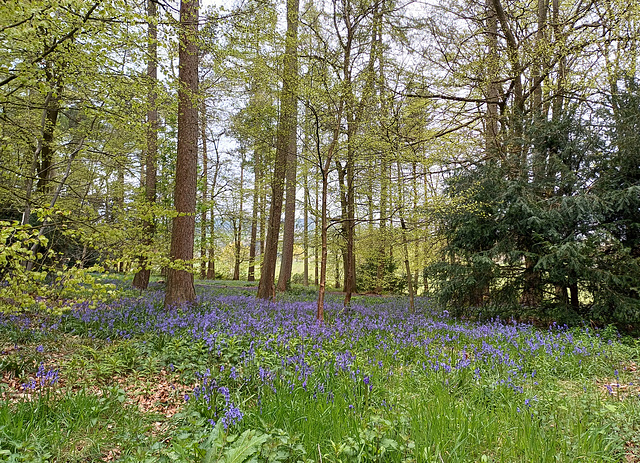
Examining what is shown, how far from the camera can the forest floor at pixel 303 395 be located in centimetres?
222

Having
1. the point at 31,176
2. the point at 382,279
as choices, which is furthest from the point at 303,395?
the point at 382,279

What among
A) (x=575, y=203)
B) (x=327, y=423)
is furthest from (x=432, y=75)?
(x=327, y=423)

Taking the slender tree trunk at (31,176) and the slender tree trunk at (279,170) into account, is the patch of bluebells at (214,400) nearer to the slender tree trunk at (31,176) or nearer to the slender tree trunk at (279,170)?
the slender tree trunk at (31,176)

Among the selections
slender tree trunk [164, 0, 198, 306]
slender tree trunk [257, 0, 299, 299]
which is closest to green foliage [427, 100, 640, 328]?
slender tree trunk [257, 0, 299, 299]

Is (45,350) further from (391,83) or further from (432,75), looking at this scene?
(432,75)

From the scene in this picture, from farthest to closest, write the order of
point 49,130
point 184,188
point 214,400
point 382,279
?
1. point 382,279
2. point 184,188
3. point 49,130
4. point 214,400

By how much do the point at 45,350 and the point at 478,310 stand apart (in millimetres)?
8267

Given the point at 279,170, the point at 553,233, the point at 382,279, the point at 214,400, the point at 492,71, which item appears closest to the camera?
the point at 214,400

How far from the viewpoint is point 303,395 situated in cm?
301

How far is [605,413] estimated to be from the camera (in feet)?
9.06

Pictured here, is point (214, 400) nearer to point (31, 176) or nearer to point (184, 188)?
point (31, 176)

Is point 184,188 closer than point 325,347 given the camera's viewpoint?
No

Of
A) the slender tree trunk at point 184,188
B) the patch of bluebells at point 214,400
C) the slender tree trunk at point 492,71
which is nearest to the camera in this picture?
the patch of bluebells at point 214,400

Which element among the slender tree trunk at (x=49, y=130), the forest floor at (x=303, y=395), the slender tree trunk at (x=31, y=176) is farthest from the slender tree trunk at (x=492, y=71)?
the slender tree trunk at (x=31, y=176)
